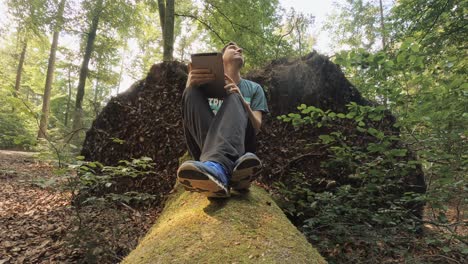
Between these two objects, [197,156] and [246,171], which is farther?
[197,156]

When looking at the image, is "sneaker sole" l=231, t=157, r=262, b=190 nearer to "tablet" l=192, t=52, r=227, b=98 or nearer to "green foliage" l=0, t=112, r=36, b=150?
"tablet" l=192, t=52, r=227, b=98

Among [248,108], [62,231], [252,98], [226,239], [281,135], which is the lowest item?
[62,231]

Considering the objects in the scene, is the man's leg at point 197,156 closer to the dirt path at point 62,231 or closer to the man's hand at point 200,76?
the man's hand at point 200,76

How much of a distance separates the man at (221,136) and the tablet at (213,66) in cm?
4

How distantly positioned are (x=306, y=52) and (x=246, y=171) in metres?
8.22

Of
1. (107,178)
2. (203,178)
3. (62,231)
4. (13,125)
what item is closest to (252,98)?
(203,178)

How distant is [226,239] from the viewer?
1.25 metres

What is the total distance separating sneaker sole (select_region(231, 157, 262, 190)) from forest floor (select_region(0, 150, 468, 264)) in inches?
47.8

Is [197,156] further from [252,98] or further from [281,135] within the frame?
[281,135]

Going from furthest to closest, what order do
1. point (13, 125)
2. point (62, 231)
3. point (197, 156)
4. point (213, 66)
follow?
point (13, 125), point (62, 231), point (197, 156), point (213, 66)

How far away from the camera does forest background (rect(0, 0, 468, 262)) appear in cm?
226

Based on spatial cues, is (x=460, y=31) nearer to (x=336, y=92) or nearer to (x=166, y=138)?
(x=336, y=92)

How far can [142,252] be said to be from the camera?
52.1 inches

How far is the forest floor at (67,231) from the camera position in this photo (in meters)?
2.27
